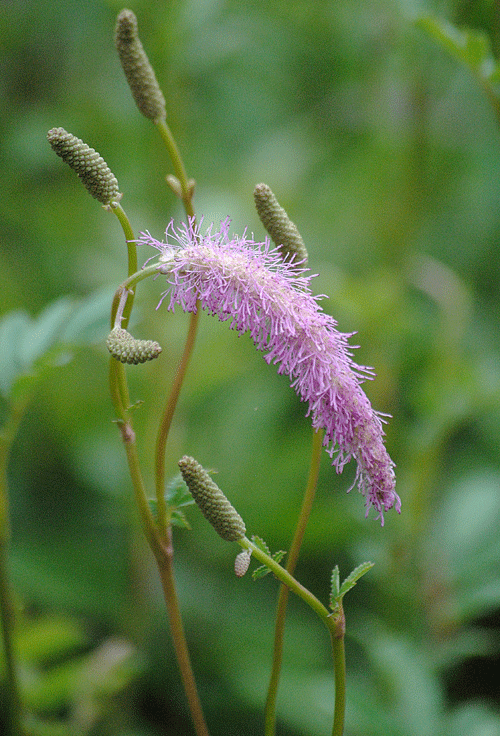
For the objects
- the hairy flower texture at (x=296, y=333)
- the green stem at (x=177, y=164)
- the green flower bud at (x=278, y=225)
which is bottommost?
the hairy flower texture at (x=296, y=333)

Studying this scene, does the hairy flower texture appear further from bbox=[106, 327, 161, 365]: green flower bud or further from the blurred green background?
the blurred green background

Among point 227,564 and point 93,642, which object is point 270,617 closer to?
point 227,564

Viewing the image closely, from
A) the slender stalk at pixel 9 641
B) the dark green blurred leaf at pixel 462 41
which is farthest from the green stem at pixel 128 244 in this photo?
the dark green blurred leaf at pixel 462 41

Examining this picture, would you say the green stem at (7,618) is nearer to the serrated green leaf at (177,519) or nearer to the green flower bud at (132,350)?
the serrated green leaf at (177,519)

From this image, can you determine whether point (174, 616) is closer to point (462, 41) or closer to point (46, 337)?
point (46, 337)

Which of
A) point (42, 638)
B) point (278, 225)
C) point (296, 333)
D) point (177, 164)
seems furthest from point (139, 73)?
point (42, 638)

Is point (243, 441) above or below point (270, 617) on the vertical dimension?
above

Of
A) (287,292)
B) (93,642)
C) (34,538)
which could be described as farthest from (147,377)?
(287,292)
